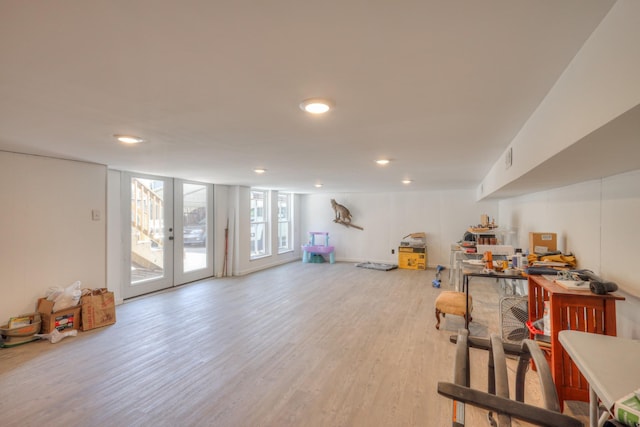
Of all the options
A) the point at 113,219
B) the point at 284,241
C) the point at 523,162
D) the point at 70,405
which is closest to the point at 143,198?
the point at 113,219

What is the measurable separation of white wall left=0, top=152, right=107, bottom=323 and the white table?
4.85 meters

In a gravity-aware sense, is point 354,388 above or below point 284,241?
below

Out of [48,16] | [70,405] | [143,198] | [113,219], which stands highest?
[48,16]

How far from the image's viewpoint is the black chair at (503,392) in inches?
33.1

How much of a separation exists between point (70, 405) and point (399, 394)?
241cm

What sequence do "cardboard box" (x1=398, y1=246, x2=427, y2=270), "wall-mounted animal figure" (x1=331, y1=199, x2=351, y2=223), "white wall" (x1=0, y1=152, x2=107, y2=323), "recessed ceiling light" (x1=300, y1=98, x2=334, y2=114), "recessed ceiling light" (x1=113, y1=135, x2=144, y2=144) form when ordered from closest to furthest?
"recessed ceiling light" (x1=300, y1=98, x2=334, y2=114) → "recessed ceiling light" (x1=113, y1=135, x2=144, y2=144) → "white wall" (x1=0, y1=152, x2=107, y2=323) → "cardboard box" (x1=398, y1=246, x2=427, y2=270) → "wall-mounted animal figure" (x1=331, y1=199, x2=351, y2=223)

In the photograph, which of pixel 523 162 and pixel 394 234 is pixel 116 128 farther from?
pixel 394 234

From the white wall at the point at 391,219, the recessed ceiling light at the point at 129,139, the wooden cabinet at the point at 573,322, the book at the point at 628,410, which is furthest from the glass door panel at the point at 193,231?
the book at the point at 628,410

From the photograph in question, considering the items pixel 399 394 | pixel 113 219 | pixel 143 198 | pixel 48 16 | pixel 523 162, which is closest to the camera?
pixel 48 16

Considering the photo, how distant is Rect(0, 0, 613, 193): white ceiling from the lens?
96cm

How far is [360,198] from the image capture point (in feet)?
28.8

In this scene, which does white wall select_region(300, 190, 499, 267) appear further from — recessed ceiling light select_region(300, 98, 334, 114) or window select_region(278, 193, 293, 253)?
recessed ceiling light select_region(300, 98, 334, 114)

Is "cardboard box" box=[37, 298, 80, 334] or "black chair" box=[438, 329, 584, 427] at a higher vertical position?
"black chair" box=[438, 329, 584, 427]

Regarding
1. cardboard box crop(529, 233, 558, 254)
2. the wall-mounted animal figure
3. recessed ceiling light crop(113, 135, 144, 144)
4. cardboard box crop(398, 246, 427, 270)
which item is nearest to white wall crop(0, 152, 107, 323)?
recessed ceiling light crop(113, 135, 144, 144)
